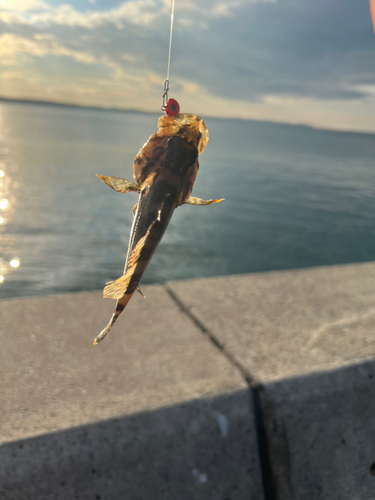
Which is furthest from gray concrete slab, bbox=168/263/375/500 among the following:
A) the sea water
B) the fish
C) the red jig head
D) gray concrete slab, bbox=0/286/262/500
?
the sea water

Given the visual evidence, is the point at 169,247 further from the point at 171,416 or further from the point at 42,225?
the point at 171,416

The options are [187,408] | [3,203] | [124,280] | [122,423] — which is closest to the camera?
[124,280]

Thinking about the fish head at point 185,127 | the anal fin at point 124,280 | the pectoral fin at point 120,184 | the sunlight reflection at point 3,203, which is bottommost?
the sunlight reflection at point 3,203

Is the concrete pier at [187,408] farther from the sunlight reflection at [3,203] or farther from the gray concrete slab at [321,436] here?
the sunlight reflection at [3,203]

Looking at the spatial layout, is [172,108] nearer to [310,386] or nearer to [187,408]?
[187,408]

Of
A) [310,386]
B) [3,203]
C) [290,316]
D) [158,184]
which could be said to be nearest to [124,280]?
[158,184]

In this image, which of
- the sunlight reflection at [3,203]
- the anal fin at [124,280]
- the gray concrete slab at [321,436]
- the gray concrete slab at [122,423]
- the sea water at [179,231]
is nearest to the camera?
the anal fin at [124,280]

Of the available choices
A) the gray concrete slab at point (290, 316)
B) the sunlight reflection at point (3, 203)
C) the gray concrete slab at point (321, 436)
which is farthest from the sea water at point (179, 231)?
the gray concrete slab at point (321, 436)

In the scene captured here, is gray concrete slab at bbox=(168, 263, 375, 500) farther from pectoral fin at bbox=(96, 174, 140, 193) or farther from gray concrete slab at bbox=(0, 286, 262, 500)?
pectoral fin at bbox=(96, 174, 140, 193)
